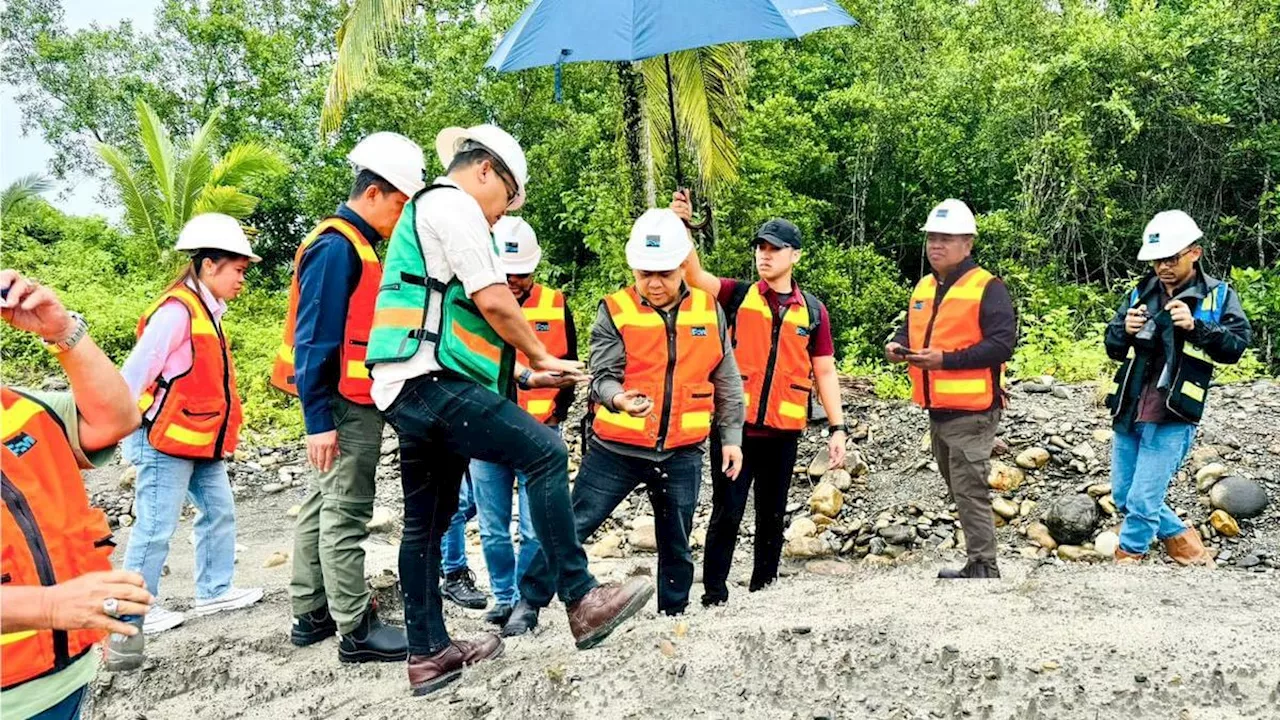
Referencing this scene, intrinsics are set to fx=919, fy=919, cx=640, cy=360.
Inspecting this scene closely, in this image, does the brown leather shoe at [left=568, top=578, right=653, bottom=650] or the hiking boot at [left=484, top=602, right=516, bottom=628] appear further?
the hiking boot at [left=484, top=602, right=516, bottom=628]

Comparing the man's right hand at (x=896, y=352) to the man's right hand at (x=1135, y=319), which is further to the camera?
the man's right hand at (x=1135, y=319)

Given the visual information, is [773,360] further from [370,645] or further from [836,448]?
[370,645]

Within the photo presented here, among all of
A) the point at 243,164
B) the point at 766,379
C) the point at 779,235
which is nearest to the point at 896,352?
the point at 766,379

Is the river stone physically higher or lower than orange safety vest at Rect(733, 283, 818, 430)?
lower

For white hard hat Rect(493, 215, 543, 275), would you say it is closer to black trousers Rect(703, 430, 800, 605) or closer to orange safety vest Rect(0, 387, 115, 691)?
black trousers Rect(703, 430, 800, 605)

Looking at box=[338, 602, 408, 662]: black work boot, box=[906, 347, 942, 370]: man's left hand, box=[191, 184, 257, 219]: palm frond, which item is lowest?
box=[338, 602, 408, 662]: black work boot

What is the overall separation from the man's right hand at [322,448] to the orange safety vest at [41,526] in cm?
162

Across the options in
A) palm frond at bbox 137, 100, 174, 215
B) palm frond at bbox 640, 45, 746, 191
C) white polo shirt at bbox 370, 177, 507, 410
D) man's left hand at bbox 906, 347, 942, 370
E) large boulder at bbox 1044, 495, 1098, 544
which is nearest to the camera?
white polo shirt at bbox 370, 177, 507, 410

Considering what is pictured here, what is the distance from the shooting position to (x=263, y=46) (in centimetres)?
2272

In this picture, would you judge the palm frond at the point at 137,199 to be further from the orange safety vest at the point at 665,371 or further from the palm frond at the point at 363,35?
the orange safety vest at the point at 665,371

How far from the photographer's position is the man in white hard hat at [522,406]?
456 centimetres

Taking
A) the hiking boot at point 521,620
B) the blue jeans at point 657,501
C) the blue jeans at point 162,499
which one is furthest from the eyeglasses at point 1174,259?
the blue jeans at point 162,499

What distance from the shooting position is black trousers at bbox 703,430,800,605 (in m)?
4.62

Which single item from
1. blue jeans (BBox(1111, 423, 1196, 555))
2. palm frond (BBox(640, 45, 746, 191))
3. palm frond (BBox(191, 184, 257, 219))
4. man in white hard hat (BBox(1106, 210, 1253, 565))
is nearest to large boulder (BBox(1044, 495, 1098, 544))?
blue jeans (BBox(1111, 423, 1196, 555))
